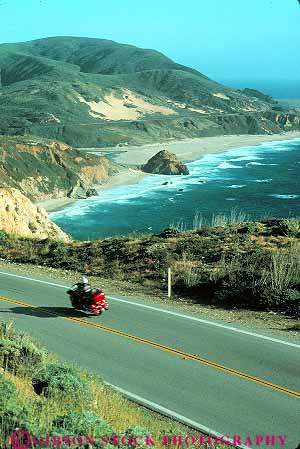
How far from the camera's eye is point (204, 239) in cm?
2250

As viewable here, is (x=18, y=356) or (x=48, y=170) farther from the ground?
(x=18, y=356)

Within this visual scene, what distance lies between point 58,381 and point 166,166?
108m

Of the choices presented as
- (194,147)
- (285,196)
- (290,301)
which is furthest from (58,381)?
(194,147)

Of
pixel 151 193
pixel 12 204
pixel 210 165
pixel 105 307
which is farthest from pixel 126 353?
pixel 210 165

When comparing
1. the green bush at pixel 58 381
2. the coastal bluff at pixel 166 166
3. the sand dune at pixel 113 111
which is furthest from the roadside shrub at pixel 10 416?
the sand dune at pixel 113 111

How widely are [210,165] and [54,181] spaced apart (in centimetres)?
4081

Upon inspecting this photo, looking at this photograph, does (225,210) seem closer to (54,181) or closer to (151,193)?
(151,193)

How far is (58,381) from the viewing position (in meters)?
9.43

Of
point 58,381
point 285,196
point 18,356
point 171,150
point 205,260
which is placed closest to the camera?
point 58,381

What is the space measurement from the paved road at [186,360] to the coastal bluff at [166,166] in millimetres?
99671

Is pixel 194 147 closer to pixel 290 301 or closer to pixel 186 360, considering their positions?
pixel 290 301

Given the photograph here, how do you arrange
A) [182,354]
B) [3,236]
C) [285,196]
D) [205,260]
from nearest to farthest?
[182,354] → [205,260] → [3,236] → [285,196]

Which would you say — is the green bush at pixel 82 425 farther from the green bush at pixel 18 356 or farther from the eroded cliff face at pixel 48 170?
the eroded cliff face at pixel 48 170

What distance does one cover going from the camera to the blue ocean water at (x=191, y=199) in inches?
2982
